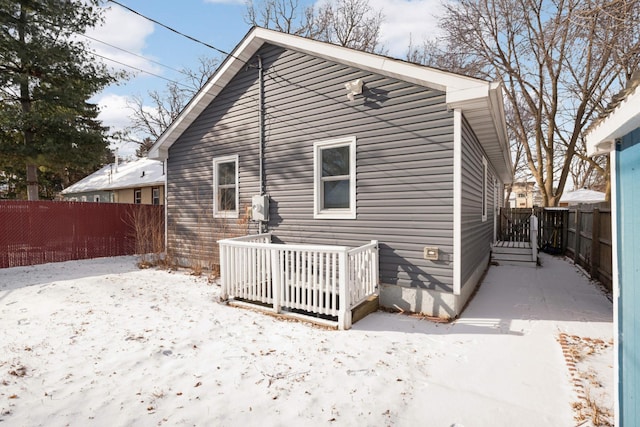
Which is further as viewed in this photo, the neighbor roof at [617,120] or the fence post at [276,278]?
the fence post at [276,278]

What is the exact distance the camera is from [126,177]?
63.3 feet

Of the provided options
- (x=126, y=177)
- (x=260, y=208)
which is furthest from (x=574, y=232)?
(x=126, y=177)

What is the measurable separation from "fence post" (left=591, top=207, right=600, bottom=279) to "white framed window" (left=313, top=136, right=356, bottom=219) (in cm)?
568

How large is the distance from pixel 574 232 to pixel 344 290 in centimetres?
1012

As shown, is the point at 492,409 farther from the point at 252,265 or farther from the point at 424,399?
the point at 252,265

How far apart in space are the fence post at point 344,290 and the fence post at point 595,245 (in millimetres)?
6343

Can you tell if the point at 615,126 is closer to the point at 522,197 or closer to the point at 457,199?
the point at 457,199

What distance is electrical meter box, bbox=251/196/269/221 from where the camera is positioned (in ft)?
22.4

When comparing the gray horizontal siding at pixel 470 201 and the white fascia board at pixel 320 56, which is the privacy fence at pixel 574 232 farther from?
the white fascia board at pixel 320 56

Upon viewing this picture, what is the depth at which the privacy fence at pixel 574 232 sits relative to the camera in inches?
266

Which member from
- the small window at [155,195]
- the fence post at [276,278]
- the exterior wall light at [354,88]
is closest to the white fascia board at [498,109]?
the exterior wall light at [354,88]

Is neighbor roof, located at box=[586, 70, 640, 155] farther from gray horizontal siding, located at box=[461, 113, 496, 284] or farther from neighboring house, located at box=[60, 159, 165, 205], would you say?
neighboring house, located at box=[60, 159, 165, 205]

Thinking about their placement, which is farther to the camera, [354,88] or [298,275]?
[354,88]

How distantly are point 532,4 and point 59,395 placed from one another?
64.9ft
